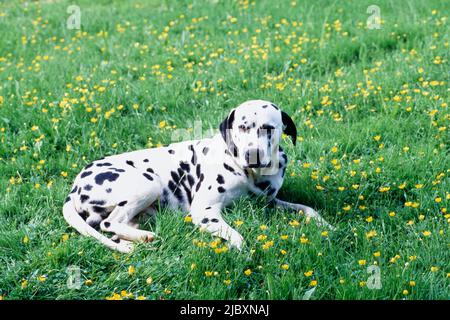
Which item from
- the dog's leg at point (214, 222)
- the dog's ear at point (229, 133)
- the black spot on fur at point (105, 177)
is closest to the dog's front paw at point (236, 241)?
the dog's leg at point (214, 222)

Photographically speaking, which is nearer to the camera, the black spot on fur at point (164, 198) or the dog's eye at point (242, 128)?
the dog's eye at point (242, 128)

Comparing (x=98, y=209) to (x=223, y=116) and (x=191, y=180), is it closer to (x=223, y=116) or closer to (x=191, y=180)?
(x=191, y=180)

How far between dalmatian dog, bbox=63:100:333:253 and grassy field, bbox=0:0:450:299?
15 centimetres

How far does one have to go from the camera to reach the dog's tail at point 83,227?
490 cm

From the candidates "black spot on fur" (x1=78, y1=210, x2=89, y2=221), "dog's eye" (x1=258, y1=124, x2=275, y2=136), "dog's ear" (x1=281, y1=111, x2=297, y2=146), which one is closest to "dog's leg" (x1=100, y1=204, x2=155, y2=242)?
"black spot on fur" (x1=78, y1=210, x2=89, y2=221)

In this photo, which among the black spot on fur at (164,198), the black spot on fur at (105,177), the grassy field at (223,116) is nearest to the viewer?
the grassy field at (223,116)

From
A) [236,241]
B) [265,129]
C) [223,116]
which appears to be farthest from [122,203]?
[223,116]

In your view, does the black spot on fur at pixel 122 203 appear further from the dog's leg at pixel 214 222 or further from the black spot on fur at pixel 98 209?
the dog's leg at pixel 214 222

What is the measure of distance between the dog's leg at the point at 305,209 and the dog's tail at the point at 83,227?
133 cm

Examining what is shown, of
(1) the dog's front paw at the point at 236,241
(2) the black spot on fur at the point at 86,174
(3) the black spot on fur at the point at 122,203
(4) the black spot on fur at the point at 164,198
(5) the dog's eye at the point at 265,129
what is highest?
(5) the dog's eye at the point at 265,129

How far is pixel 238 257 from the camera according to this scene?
4.65 metres

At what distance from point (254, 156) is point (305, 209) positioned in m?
0.74

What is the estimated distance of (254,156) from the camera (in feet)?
16.3
